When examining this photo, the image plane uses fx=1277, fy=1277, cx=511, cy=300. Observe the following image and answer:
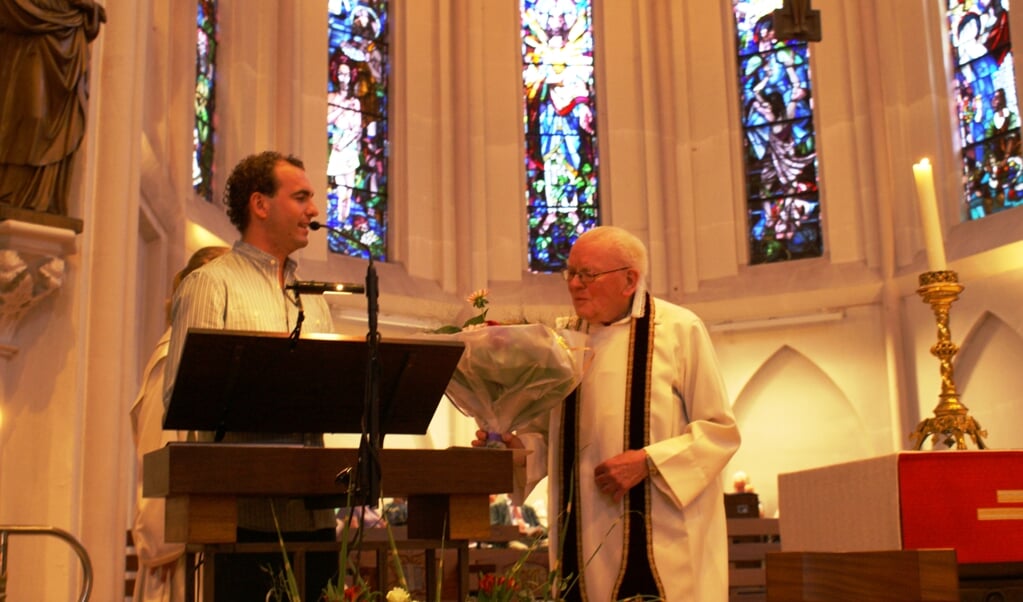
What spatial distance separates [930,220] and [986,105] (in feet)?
28.6

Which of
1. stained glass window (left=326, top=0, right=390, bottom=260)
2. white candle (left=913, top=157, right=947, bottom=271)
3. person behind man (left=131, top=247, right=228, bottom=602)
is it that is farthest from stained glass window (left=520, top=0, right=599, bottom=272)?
person behind man (left=131, top=247, right=228, bottom=602)

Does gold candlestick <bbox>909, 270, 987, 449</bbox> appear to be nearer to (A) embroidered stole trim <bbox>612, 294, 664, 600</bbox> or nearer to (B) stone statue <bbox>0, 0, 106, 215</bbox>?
(A) embroidered stole trim <bbox>612, 294, 664, 600</bbox>

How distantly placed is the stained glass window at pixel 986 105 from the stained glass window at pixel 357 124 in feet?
18.3

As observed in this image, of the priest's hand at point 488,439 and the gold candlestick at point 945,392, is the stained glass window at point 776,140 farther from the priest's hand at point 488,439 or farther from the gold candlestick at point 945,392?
the priest's hand at point 488,439

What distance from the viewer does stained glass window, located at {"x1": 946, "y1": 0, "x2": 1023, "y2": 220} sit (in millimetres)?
11477

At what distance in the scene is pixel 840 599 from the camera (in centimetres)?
250

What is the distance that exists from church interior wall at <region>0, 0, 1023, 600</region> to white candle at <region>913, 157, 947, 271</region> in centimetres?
651

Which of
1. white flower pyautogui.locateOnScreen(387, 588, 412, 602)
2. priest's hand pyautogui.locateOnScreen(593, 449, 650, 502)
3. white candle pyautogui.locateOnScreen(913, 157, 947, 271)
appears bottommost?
white flower pyautogui.locateOnScreen(387, 588, 412, 602)

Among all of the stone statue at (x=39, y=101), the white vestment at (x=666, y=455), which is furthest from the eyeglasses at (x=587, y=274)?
the stone statue at (x=39, y=101)

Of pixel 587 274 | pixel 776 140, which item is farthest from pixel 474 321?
pixel 776 140

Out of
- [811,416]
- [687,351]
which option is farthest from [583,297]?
[811,416]

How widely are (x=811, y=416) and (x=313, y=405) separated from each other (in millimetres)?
10481

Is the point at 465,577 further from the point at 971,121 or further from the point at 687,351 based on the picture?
the point at 971,121

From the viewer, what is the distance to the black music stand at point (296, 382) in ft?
7.95
